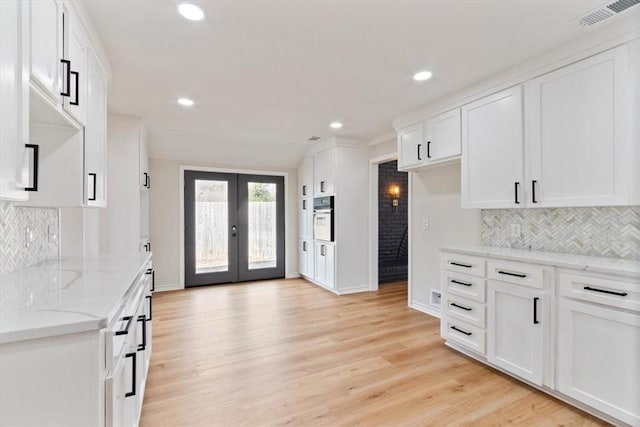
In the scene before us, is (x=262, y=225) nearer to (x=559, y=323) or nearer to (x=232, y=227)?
(x=232, y=227)

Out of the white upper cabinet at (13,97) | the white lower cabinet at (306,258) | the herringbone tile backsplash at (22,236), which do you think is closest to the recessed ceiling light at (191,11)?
the white upper cabinet at (13,97)

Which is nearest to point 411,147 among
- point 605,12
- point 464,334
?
point 605,12

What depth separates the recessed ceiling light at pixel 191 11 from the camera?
179 centimetres

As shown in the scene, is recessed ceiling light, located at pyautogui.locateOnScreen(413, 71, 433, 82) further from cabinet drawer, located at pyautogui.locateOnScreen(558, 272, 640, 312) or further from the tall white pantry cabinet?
the tall white pantry cabinet

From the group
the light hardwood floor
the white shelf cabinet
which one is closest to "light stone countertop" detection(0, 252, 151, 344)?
the light hardwood floor

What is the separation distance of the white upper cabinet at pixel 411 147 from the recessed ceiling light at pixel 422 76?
2.73 ft

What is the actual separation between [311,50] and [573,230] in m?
2.52

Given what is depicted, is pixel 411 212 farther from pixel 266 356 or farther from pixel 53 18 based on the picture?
pixel 53 18

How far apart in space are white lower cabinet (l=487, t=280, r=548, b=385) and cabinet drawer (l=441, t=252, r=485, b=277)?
141 mm

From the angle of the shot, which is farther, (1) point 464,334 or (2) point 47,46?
(1) point 464,334

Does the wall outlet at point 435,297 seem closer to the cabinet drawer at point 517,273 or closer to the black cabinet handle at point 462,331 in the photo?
the black cabinet handle at point 462,331

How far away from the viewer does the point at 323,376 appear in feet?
7.92

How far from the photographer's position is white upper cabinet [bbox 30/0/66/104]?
1.30 meters

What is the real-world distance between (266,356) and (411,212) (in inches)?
103
